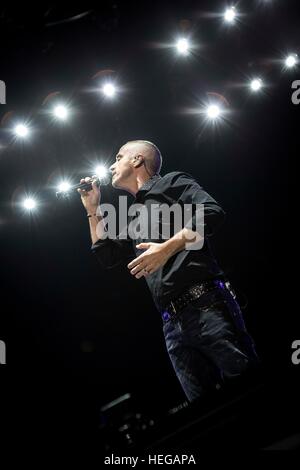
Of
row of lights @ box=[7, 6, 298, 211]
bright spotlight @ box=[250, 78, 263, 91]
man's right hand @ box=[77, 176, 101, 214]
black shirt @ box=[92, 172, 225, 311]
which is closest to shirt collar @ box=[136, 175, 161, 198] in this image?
black shirt @ box=[92, 172, 225, 311]

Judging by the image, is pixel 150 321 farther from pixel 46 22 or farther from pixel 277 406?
pixel 277 406

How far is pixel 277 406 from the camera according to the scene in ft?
3.32

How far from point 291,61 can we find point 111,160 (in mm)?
2231

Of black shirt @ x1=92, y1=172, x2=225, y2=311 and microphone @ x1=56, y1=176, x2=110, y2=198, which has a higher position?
microphone @ x1=56, y1=176, x2=110, y2=198

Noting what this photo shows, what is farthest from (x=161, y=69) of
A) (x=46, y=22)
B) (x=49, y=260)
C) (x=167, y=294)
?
(x=167, y=294)

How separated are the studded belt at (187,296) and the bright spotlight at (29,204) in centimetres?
298

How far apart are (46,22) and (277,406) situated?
3570 millimetres

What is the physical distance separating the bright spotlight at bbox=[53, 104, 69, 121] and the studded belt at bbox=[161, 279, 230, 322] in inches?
113

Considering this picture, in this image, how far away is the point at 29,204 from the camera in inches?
171

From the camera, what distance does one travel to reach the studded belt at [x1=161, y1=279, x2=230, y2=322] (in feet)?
5.72

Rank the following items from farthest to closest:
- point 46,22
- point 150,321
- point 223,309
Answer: point 150,321 → point 46,22 → point 223,309

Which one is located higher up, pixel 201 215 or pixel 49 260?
pixel 49 260

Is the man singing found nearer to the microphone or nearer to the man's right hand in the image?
the man's right hand

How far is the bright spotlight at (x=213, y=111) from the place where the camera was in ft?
14.3
